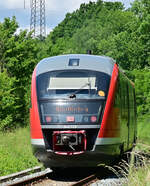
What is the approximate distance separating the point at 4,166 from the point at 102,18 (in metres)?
82.6

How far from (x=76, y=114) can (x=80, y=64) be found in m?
1.42

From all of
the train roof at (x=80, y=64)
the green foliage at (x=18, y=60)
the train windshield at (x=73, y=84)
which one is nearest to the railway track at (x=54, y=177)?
the train windshield at (x=73, y=84)

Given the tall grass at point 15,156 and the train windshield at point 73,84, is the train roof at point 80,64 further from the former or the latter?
the tall grass at point 15,156

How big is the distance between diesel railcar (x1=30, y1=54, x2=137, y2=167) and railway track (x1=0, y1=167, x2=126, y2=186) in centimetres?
36

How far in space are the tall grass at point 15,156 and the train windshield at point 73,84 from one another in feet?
7.79

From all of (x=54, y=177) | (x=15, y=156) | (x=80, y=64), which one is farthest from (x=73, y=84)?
(x=15, y=156)

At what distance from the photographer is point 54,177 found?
410 inches

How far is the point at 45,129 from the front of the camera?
32.1 feet

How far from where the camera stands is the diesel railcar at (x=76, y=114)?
9.59m

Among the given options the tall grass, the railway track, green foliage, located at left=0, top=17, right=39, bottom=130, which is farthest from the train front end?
green foliage, located at left=0, top=17, right=39, bottom=130

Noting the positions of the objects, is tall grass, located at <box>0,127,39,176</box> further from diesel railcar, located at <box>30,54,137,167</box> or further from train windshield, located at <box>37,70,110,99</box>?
train windshield, located at <box>37,70,110,99</box>

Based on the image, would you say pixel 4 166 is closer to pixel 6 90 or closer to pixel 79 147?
pixel 79 147

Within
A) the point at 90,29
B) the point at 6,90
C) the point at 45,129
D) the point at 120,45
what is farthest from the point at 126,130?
the point at 90,29

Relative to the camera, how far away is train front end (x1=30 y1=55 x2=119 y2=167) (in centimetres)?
957
